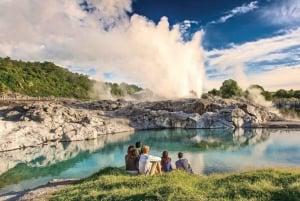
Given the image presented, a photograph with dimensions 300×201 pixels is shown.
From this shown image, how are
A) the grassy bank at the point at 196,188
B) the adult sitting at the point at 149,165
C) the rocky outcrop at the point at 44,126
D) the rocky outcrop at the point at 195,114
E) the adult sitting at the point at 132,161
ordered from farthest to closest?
1. the rocky outcrop at the point at 195,114
2. the rocky outcrop at the point at 44,126
3. the adult sitting at the point at 132,161
4. the adult sitting at the point at 149,165
5. the grassy bank at the point at 196,188

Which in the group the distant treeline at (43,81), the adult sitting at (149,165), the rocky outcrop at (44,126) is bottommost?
the adult sitting at (149,165)

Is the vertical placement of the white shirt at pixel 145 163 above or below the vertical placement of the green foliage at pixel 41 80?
below

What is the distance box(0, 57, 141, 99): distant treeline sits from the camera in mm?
79750

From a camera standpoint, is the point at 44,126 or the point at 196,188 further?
the point at 44,126

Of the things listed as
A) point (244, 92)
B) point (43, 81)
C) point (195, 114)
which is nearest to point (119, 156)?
point (195, 114)

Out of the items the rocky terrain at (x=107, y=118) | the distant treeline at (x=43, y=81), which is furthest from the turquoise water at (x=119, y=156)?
the distant treeline at (x=43, y=81)

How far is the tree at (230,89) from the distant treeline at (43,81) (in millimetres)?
35580

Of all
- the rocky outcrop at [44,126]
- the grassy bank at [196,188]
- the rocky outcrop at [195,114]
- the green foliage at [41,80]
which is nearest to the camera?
the grassy bank at [196,188]

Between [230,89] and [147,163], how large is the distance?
78.6 meters

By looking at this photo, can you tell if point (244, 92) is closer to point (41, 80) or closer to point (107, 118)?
point (107, 118)

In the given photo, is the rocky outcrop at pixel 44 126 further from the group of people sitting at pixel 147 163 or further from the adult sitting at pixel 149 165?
the adult sitting at pixel 149 165

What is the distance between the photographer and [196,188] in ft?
33.9

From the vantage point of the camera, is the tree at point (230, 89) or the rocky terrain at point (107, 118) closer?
the rocky terrain at point (107, 118)

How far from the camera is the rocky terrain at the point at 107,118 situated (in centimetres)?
3708
